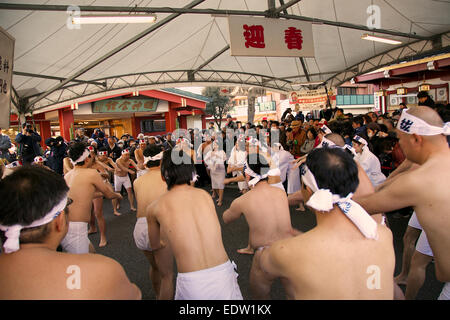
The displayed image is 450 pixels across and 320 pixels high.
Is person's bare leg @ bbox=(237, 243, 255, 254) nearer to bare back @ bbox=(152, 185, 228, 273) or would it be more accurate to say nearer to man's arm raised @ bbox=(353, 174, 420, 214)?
bare back @ bbox=(152, 185, 228, 273)

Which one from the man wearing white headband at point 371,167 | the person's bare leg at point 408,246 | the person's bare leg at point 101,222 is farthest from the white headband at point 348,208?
the person's bare leg at point 101,222

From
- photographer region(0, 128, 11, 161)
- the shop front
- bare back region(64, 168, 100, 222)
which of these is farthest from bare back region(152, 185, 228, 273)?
the shop front

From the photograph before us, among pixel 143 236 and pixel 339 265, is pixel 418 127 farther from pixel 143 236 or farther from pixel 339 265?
pixel 143 236

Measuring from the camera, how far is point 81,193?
3.40 metres

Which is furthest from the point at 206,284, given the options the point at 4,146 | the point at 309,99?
the point at 309,99

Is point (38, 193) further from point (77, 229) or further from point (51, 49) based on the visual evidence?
point (51, 49)

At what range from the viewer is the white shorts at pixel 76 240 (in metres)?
3.10

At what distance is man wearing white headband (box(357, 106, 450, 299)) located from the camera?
1.67 metres

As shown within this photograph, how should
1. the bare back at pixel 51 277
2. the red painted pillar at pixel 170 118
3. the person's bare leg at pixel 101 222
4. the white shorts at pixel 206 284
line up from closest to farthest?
the bare back at pixel 51 277 < the white shorts at pixel 206 284 < the person's bare leg at pixel 101 222 < the red painted pillar at pixel 170 118

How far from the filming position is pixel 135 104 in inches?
718

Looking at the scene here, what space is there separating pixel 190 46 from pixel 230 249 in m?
7.01

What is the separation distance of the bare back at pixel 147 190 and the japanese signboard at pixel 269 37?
4.60m

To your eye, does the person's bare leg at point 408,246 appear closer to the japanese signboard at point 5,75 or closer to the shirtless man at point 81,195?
the shirtless man at point 81,195

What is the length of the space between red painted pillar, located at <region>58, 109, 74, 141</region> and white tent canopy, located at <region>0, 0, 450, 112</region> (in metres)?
4.60
